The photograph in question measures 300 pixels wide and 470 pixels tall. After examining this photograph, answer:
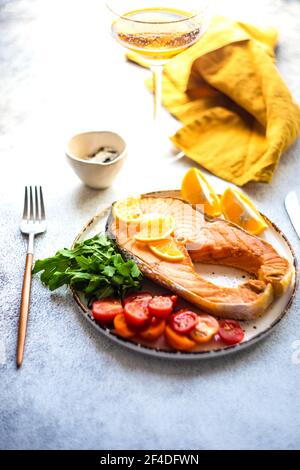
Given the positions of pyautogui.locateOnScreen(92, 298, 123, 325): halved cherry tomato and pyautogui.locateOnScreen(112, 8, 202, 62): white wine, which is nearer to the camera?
pyautogui.locateOnScreen(92, 298, 123, 325): halved cherry tomato

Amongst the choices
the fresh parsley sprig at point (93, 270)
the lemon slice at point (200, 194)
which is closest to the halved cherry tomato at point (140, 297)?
the fresh parsley sprig at point (93, 270)

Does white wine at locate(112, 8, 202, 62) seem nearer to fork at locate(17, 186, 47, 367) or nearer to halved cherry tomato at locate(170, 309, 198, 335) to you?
fork at locate(17, 186, 47, 367)

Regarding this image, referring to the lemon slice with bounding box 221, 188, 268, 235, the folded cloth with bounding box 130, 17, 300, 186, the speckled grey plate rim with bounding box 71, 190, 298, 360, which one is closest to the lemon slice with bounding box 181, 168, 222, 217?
the lemon slice with bounding box 221, 188, 268, 235

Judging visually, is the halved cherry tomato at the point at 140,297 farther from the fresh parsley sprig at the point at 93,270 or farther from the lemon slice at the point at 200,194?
the lemon slice at the point at 200,194

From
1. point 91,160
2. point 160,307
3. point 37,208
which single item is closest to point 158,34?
point 91,160

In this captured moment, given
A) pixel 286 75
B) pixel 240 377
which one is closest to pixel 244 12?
pixel 286 75

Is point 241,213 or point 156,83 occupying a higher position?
point 156,83

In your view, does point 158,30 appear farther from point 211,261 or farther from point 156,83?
point 211,261
